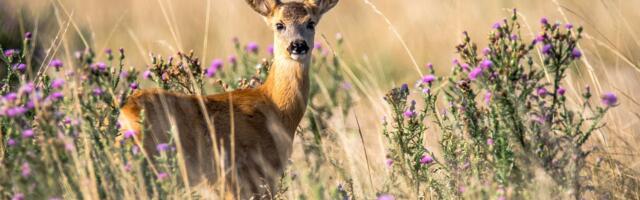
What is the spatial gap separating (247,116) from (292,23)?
3.19ft

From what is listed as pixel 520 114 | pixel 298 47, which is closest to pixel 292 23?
pixel 298 47

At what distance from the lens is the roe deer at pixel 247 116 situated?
5676mm

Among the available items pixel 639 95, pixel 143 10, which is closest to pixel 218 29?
pixel 143 10

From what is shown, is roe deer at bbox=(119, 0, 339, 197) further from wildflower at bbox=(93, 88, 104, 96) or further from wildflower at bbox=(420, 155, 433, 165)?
wildflower at bbox=(420, 155, 433, 165)

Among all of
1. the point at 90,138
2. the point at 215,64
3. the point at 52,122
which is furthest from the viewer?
the point at 215,64

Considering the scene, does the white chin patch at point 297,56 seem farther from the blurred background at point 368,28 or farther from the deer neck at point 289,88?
the blurred background at point 368,28

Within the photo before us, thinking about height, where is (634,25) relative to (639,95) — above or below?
above

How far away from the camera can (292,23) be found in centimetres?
722

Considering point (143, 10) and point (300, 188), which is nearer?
point (300, 188)

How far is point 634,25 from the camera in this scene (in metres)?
11.8

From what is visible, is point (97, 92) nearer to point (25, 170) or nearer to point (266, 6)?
point (25, 170)

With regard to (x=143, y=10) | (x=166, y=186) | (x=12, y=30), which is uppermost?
(x=143, y=10)

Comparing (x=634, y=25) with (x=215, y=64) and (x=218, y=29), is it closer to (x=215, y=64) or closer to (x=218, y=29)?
(x=218, y=29)

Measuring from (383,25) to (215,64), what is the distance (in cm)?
670
